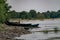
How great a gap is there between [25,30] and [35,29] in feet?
0.66

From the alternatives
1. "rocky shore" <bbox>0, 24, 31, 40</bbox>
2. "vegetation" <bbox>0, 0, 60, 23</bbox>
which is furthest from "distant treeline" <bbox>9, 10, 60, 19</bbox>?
"rocky shore" <bbox>0, 24, 31, 40</bbox>

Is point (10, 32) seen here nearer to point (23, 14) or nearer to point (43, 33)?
point (23, 14)

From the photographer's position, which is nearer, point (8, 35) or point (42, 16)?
point (8, 35)

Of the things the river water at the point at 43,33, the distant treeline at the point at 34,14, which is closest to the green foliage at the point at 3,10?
the distant treeline at the point at 34,14

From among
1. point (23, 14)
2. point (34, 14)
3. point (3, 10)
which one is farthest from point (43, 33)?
point (3, 10)

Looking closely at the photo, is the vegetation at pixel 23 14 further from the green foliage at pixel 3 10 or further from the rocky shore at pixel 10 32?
the rocky shore at pixel 10 32

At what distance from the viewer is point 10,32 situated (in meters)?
3.14

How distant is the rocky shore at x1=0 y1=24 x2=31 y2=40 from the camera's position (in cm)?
304

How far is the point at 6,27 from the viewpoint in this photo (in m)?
3.20

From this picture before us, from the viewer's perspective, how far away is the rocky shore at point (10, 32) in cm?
304

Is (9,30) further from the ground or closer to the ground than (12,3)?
closer to the ground

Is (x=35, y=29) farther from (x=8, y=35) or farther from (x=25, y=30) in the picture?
(x=8, y=35)

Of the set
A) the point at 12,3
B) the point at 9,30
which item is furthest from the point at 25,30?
the point at 12,3

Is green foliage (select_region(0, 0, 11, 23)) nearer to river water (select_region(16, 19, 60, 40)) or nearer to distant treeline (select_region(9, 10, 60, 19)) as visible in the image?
distant treeline (select_region(9, 10, 60, 19))
